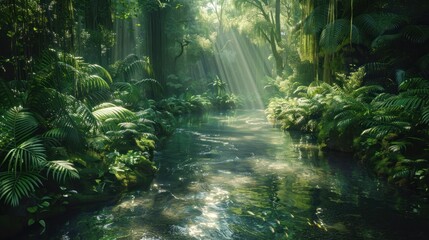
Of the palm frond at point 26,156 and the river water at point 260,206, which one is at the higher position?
the palm frond at point 26,156

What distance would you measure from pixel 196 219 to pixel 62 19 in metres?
3.11

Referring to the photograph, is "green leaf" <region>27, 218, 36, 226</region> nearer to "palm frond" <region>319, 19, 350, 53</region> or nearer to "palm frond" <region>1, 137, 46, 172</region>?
"palm frond" <region>1, 137, 46, 172</region>

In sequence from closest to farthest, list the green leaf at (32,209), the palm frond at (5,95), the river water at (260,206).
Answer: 1. the river water at (260,206)
2. the green leaf at (32,209)
3. the palm frond at (5,95)

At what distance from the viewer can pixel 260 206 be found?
16.8ft

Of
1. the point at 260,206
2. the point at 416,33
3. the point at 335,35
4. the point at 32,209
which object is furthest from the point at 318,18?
the point at 32,209

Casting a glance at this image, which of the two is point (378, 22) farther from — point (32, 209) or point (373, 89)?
point (32, 209)

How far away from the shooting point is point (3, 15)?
180 inches

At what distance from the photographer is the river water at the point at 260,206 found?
4.24 meters

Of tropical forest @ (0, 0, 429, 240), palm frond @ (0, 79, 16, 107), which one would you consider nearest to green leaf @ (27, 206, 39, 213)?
tropical forest @ (0, 0, 429, 240)

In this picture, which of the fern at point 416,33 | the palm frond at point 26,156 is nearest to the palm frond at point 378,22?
the fern at point 416,33

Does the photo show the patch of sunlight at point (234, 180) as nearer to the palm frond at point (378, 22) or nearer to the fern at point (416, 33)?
the fern at point (416, 33)

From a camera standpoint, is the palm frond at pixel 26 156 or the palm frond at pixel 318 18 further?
the palm frond at pixel 318 18

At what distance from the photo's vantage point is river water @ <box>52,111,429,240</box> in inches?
167

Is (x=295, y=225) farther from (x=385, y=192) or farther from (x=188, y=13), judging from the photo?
(x=188, y=13)
